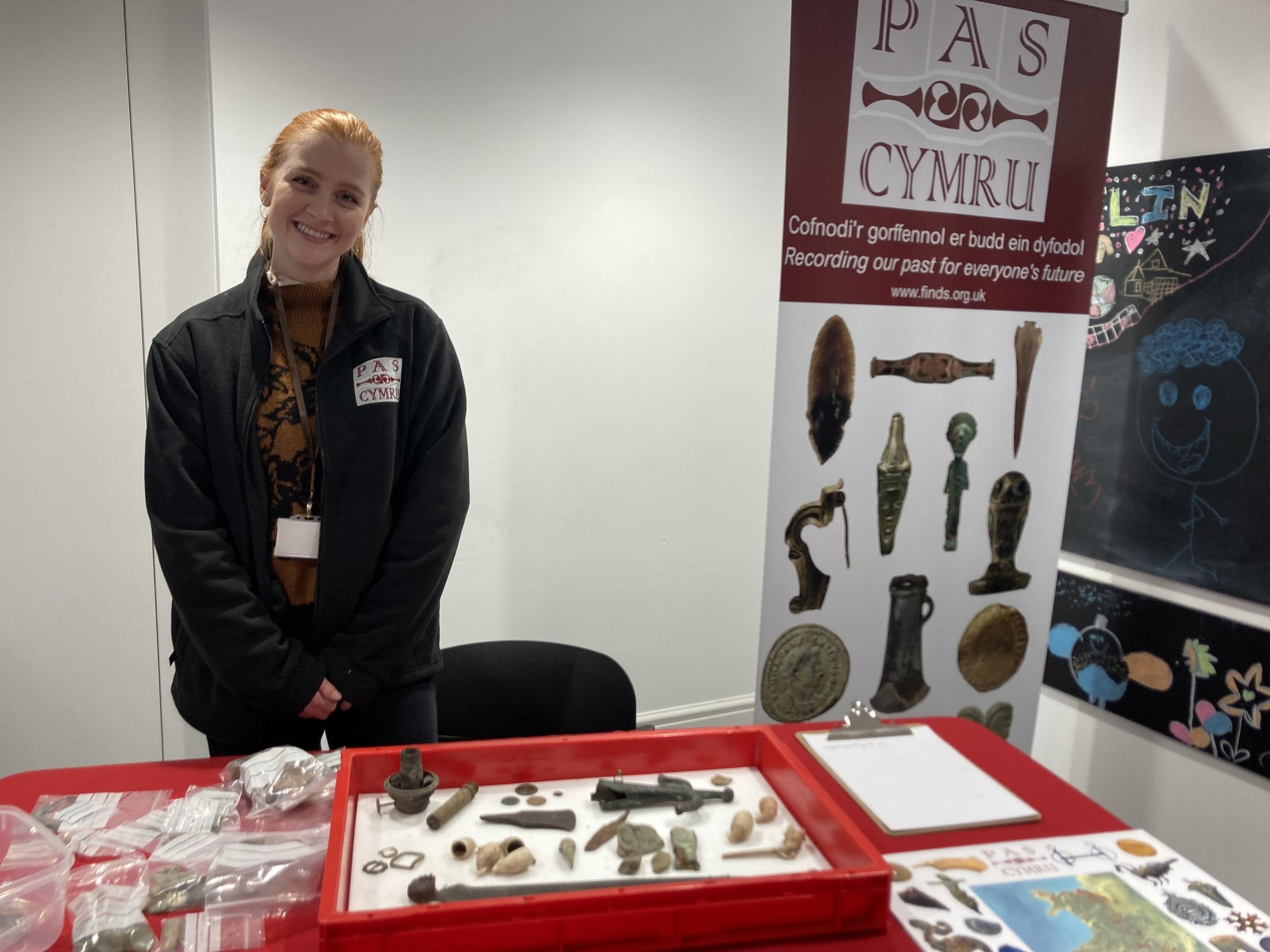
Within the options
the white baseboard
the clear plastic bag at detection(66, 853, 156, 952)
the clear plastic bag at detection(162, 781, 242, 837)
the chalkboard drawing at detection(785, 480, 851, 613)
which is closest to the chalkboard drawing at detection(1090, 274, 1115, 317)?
the chalkboard drawing at detection(785, 480, 851, 613)

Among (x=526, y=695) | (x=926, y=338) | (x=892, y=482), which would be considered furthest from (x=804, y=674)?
(x=926, y=338)

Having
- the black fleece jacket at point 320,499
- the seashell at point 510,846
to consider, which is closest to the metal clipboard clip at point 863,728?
the seashell at point 510,846

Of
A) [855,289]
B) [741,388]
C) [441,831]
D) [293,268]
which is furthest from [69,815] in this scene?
[741,388]

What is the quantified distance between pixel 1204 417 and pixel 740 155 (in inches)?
63.7

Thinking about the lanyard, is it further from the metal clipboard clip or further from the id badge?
the metal clipboard clip

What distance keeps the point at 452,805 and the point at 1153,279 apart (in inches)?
91.4

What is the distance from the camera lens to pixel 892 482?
225 cm

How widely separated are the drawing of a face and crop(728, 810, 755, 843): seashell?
6.03 ft

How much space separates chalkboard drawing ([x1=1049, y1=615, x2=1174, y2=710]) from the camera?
251 cm

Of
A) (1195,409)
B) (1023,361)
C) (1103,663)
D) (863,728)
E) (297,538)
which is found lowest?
(1103,663)

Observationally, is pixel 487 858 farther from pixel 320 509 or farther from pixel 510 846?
pixel 320 509

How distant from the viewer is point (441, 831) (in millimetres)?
1134

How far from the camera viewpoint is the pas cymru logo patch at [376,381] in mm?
1480

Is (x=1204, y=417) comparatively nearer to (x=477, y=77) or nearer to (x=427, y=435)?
(x=427, y=435)
